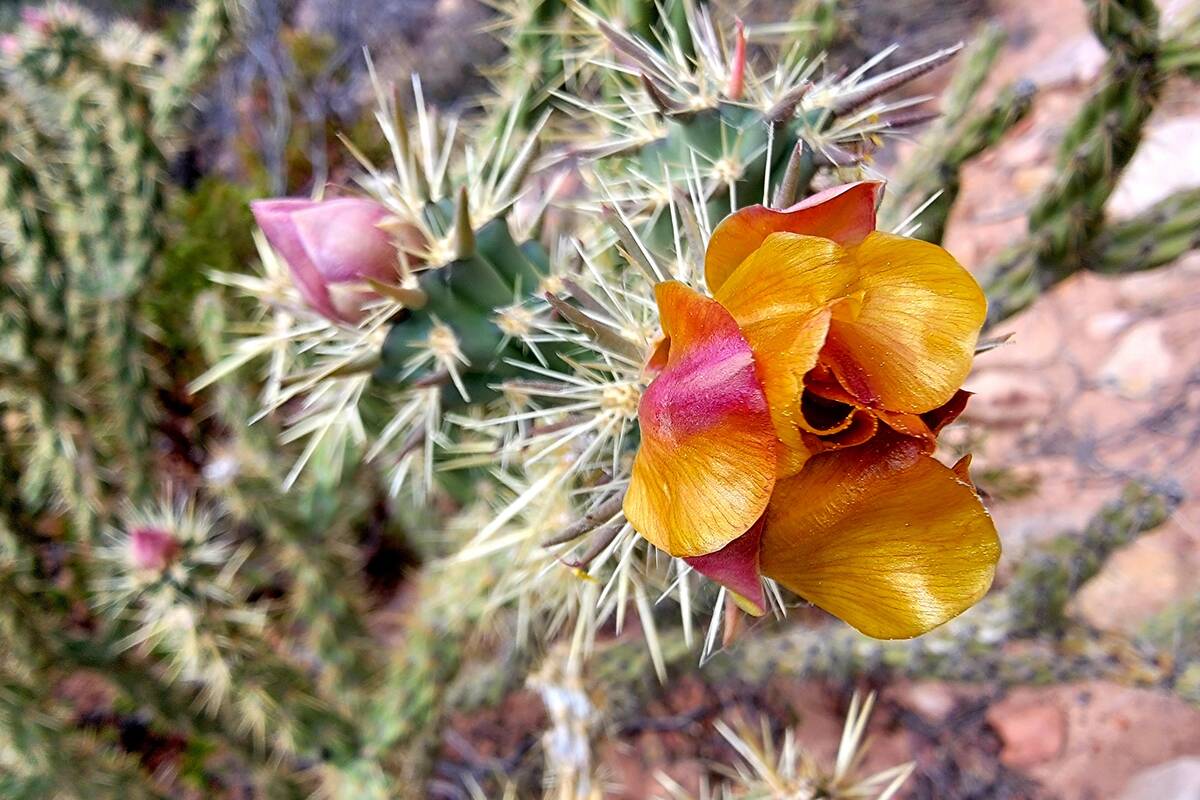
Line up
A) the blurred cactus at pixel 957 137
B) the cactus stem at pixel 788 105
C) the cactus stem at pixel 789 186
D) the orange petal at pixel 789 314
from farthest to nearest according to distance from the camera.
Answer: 1. the blurred cactus at pixel 957 137
2. the cactus stem at pixel 788 105
3. the cactus stem at pixel 789 186
4. the orange petal at pixel 789 314

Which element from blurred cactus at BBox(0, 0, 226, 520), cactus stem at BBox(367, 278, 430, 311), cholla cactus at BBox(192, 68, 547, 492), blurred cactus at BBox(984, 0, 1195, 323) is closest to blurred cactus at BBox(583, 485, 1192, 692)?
blurred cactus at BBox(984, 0, 1195, 323)

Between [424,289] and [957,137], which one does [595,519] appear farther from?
[957,137]

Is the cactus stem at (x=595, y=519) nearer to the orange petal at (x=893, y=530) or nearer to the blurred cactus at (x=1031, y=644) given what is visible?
the orange petal at (x=893, y=530)

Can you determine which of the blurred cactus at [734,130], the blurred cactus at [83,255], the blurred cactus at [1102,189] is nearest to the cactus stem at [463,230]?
the blurred cactus at [734,130]

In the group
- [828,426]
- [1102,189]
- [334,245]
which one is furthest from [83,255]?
[1102,189]

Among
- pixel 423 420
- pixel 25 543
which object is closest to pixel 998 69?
pixel 423 420

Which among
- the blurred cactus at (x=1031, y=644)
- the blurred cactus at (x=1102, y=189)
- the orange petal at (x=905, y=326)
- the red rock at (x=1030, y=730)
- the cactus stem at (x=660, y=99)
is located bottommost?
the red rock at (x=1030, y=730)

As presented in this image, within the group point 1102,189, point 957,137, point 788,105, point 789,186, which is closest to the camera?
point 789,186
